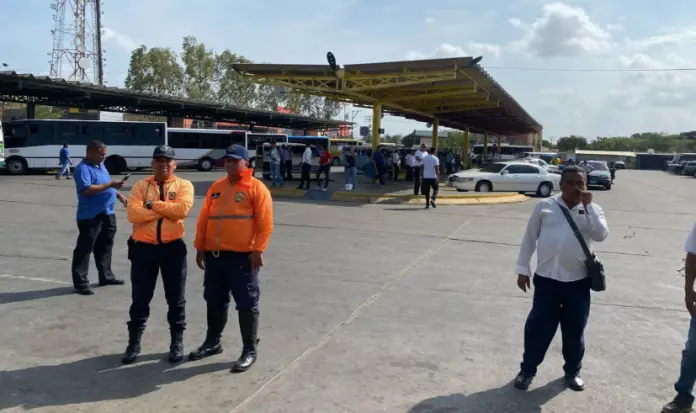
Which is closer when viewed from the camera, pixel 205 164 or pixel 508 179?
pixel 508 179

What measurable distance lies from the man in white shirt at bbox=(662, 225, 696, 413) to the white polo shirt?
11.8 m

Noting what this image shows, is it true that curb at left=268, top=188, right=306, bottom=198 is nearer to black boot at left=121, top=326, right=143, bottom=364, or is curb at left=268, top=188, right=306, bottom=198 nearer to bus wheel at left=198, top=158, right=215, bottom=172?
black boot at left=121, top=326, right=143, bottom=364

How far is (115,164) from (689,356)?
2915 centimetres

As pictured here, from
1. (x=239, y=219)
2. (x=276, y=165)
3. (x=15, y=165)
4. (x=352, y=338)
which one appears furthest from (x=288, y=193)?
(x=15, y=165)

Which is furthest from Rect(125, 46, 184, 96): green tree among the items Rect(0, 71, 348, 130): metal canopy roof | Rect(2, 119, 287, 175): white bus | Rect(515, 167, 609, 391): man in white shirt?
Rect(515, 167, 609, 391): man in white shirt

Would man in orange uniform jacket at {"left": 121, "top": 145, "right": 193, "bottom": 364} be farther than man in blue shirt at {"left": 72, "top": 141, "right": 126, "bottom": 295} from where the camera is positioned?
No

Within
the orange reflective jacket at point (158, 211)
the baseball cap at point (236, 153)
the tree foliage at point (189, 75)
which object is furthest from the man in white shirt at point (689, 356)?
the tree foliage at point (189, 75)

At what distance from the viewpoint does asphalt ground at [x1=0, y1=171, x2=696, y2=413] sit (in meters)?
3.87

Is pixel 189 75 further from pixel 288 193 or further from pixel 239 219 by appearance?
pixel 239 219

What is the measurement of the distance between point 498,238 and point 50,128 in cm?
2382

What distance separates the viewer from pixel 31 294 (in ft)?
20.5

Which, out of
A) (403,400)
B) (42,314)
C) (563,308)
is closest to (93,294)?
(42,314)

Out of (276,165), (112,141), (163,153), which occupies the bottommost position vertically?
(276,165)

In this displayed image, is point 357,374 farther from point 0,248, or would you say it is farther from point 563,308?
point 0,248
